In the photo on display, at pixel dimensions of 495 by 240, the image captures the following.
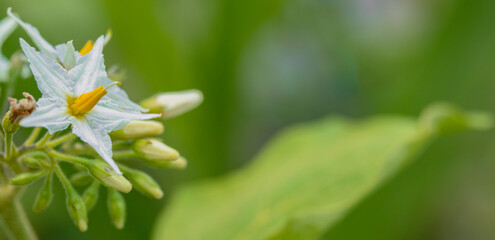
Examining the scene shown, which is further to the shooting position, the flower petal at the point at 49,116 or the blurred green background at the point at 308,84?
the blurred green background at the point at 308,84

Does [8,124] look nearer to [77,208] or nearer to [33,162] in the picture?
[33,162]

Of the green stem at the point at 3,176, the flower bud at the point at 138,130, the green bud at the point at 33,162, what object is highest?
the flower bud at the point at 138,130

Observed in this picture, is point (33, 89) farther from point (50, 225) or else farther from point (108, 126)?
point (108, 126)

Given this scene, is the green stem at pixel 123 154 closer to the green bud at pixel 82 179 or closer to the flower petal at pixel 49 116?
the green bud at pixel 82 179

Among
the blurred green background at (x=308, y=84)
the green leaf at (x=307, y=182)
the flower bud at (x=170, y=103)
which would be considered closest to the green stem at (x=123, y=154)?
the flower bud at (x=170, y=103)

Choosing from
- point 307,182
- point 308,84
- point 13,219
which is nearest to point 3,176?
point 13,219

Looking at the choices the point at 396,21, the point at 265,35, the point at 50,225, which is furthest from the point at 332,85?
the point at 50,225

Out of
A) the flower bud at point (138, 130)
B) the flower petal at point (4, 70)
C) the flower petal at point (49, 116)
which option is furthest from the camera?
the flower petal at point (4, 70)

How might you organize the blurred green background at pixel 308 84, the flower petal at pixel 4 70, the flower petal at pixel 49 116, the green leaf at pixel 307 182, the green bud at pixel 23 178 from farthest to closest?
the blurred green background at pixel 308 84, the green leaf at pixel 307 182, the flower petal at pixel 4 70, the green bud at pixel 23 178, the flower petal at pixel 49 116
